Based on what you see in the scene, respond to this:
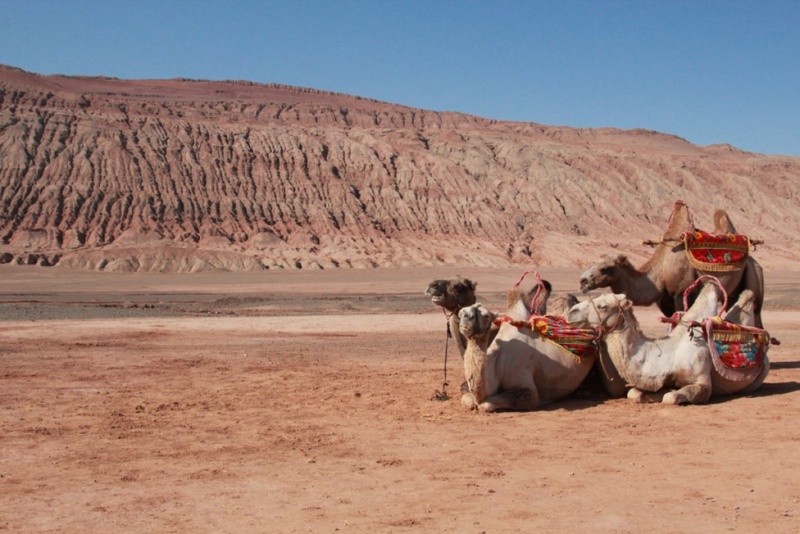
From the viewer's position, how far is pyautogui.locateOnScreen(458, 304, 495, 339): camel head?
10062 mm

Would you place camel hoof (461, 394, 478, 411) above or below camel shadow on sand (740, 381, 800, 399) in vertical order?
below

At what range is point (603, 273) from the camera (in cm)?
1305

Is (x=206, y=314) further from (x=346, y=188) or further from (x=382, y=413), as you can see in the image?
(x=346, y=188)

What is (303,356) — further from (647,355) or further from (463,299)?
(647,355)

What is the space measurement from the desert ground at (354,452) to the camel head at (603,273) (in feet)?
6.71

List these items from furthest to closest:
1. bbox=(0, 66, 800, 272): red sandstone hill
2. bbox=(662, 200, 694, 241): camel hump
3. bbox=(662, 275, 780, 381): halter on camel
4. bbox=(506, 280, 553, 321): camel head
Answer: bbox=(0, 66, 800, 272): red sandstone hill
bbox=(662, 200, 694, 241): camel hump
bbox=(506, 280, 553, 321): camel head
bbox=(662, 275, 780, 381): halter on camel

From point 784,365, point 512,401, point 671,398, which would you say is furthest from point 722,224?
point 512,401

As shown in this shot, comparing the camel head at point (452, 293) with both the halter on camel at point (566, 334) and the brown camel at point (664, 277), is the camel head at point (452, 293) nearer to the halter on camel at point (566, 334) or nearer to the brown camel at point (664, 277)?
the halter on camel at point (566, 334)

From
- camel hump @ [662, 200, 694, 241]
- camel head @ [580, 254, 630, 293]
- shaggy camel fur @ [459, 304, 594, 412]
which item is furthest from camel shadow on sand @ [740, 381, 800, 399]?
camel hump @ [662, 200, 694, 241]

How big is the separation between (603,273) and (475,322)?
368 centimetres

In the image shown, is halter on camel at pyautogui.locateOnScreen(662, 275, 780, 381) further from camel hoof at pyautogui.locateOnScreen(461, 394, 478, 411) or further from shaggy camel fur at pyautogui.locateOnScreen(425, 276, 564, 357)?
camel hoof at pyautogui.locateOnScreen(461, 394, 478, 411)

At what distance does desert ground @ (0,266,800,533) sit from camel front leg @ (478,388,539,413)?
14 centimetres

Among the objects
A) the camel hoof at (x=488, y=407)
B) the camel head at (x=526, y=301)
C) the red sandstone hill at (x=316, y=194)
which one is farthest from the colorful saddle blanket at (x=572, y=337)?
the red sandstone hill at (x=316, y=194)

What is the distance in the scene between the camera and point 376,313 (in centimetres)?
3158
